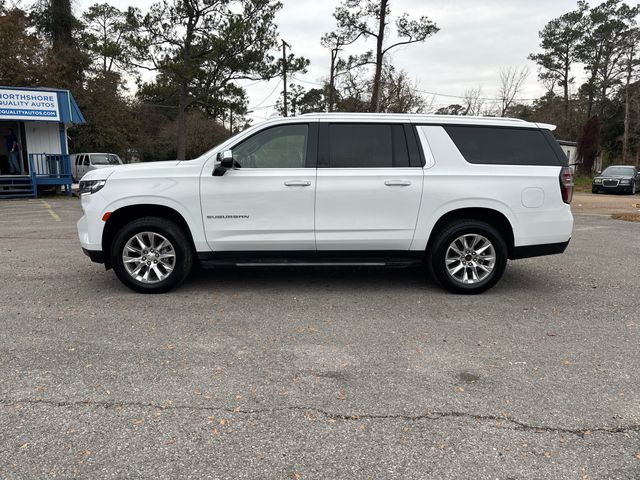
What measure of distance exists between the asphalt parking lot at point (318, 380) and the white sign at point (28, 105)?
1343 cm

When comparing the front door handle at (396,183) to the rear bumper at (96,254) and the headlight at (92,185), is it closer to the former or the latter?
the headlight at (92,185)

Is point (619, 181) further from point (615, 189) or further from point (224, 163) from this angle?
point (224, 163)

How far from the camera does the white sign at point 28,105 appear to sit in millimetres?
16625

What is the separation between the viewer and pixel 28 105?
17.0m

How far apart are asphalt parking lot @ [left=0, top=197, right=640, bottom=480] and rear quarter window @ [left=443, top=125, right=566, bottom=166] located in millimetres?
1562

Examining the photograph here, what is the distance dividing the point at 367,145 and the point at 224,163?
1611 millimetres

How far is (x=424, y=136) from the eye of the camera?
5.64 m

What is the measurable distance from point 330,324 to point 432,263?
1619mm

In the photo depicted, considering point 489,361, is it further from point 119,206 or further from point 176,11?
point 176,11

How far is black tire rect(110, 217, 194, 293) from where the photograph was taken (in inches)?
214

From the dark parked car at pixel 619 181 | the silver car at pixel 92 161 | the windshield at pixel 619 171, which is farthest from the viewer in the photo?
the silver car at pixel 92 161

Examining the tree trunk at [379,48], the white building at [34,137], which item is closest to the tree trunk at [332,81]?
the tree trunk at [379,48]

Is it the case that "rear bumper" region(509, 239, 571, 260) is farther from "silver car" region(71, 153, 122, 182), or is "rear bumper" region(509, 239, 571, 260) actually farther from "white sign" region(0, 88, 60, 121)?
"silver car" region(71, 153, 122, 182)

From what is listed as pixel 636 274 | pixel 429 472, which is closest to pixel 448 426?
pixel 429 472
